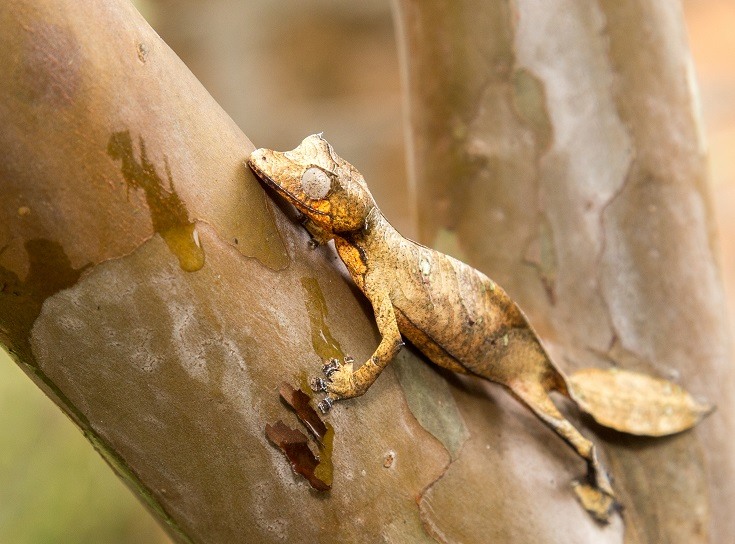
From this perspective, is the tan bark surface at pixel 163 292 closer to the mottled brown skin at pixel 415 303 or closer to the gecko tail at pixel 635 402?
the mottled brown skin at pixel 415 303

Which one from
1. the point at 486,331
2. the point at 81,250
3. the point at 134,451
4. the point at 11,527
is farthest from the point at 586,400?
the point at 11,527

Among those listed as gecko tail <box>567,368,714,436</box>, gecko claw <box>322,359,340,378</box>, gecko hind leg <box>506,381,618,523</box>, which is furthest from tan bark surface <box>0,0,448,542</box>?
gecko tail <box>567,368,714,436</box>

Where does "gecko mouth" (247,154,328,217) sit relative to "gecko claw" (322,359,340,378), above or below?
above

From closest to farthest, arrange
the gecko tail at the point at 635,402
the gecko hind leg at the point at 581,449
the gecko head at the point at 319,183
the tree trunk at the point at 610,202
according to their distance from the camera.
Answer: the gecko head at the point at 319,183
the gecko hind leg at the point at 581,449
the gecko tail at the point at 635,402
the tree trunk at the point at 610,202

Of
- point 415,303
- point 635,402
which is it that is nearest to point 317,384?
point 415,303

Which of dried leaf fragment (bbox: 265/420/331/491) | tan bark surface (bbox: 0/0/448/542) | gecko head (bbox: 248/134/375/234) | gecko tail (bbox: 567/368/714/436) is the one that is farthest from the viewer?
gecko tail (bbox: 567/368/714/436)

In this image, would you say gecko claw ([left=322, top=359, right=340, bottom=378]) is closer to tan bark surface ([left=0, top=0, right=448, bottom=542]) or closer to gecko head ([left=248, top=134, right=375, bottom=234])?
tan bark surface ([left=0, top=0, right=448, bottom=542])

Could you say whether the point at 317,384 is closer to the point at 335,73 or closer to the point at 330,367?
the point at 330,367

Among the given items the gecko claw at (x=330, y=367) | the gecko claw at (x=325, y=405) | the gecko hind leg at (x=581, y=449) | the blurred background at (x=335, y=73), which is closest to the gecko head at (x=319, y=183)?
the gecko claw at (x=330, y=367)
